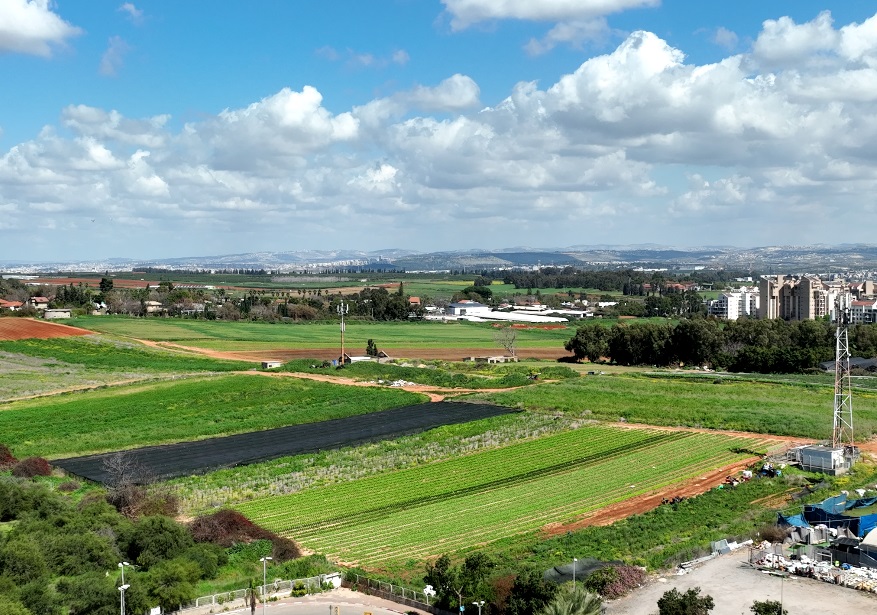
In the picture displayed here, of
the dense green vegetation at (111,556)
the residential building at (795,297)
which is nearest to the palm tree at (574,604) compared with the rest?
the dense green vegetation at (111,556)

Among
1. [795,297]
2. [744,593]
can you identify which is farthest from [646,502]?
[795,297]

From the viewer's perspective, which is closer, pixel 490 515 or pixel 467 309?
pixel 490 515

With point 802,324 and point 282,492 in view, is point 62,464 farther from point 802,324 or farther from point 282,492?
point 802,324

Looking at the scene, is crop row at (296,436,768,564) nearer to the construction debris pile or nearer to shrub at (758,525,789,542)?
shrub at (758,525,789,542)

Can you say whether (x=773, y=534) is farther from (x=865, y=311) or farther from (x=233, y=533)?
(x=865, y=311)

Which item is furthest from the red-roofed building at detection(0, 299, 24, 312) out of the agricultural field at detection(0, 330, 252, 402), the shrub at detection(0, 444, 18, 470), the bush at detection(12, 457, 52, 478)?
the bush at detection(12, 457, 52, 478)

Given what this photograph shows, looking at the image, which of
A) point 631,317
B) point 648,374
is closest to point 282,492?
point 648,374

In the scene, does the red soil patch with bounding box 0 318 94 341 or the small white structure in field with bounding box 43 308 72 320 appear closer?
the red soil patch with bounding box 0 318 94 341
